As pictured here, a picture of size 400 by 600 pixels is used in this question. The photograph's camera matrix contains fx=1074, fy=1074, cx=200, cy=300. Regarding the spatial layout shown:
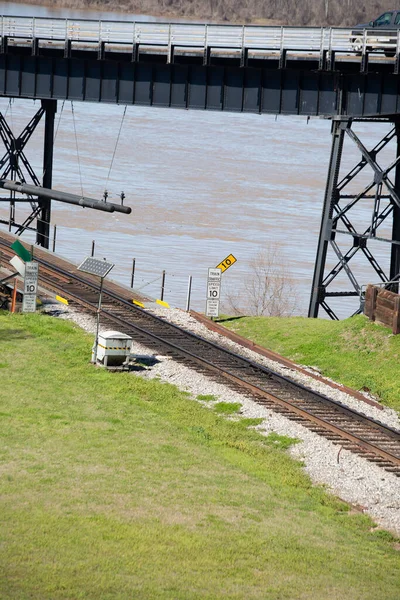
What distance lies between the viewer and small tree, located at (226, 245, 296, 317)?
5881 cm

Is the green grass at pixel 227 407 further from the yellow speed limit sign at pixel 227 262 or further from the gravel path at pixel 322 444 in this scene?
the yellow speed limit sign at pixel 227 262

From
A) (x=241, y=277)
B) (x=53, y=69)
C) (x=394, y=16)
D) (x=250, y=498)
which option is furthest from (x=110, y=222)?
(x=250, y=498)

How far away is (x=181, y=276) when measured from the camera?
61.7 meters

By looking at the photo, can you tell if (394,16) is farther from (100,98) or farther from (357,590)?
(357,590)

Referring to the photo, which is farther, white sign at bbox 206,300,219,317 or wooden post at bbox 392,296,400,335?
white sign at bbox 206,300,219,317

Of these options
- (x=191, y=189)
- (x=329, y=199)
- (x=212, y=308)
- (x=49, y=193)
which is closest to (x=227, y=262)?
(x=212, y=308)

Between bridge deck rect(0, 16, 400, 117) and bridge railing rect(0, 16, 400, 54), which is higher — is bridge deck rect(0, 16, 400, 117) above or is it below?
below

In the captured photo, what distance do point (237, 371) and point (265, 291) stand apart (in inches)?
1151

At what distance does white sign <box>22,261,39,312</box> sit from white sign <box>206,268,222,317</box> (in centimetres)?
604

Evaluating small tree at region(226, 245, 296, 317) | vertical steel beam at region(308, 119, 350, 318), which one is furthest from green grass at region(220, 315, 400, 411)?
small tree at region(226, 245, 296, 317)

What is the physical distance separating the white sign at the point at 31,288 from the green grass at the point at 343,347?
6.89m

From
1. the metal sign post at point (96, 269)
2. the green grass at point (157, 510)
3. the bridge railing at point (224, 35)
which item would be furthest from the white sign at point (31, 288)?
the bridge railing at point (224, 35)

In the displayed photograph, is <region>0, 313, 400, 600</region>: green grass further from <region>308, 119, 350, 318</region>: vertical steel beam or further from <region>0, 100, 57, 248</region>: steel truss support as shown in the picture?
<region>0, 100, 57, 248</region>: steel truss support

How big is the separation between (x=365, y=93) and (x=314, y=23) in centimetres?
9212
